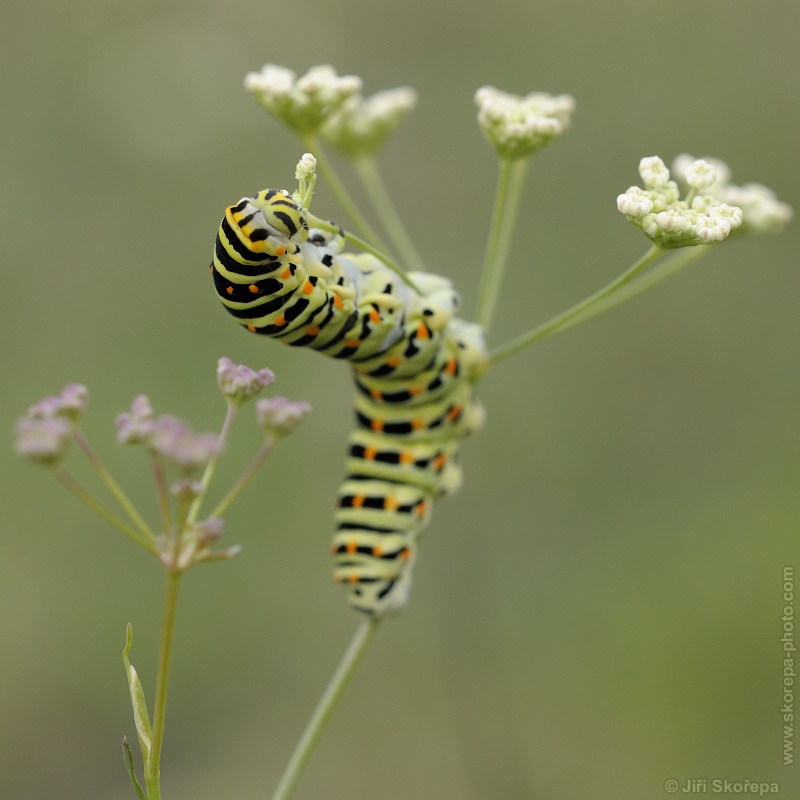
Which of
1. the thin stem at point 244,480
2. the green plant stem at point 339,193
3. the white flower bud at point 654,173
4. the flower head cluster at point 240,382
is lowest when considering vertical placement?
the thin stem at point 244,480

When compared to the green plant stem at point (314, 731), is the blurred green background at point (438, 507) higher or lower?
higher

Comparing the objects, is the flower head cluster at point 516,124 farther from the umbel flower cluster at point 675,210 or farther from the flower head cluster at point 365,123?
the flower head cluster at point 365,123

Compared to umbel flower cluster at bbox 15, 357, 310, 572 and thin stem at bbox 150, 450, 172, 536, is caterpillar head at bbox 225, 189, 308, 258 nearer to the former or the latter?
umbel flower cluster at bbox 15, 357, 310, 572

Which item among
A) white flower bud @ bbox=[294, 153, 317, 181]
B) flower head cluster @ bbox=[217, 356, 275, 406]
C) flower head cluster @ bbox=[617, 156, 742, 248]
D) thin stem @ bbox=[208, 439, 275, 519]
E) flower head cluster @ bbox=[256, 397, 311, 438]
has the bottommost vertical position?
thin stem @ bbox=[208, 439, 275, 519]

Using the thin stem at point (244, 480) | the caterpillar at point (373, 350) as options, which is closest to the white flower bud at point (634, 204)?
the caterpillar at point (373, 350)

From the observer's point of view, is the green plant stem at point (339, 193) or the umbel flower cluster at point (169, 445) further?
the green plant stem at point (339, 193)

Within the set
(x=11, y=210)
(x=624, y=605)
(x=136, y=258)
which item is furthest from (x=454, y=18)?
(x=624, y=605)

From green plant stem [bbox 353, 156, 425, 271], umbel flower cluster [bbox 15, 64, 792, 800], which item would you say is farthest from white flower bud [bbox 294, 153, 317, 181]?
green plant stem [bbox 353, 156, 425, 271]
